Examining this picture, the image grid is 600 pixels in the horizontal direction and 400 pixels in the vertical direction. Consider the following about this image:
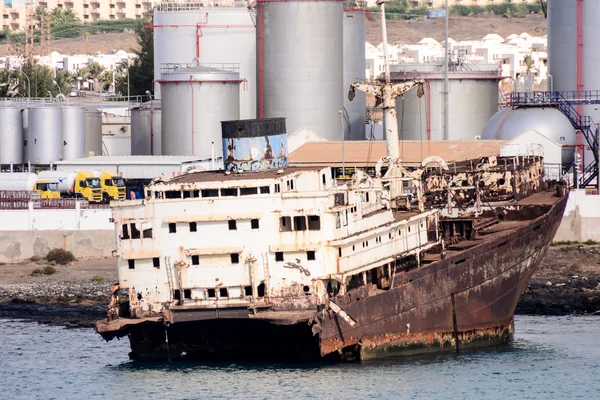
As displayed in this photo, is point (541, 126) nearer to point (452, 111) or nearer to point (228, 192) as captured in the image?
point (452, 111)

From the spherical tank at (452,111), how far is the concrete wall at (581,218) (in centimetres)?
2095

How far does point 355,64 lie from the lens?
346ft

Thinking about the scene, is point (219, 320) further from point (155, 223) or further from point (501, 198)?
point (501, 198)

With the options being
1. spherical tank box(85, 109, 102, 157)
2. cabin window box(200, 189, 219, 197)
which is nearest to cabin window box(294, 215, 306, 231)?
cabin window box(200, 189, 219, 197)

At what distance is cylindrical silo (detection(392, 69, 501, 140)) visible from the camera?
96000 mm

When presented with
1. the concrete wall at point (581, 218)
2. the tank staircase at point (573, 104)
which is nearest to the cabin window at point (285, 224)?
the concrete wall at point (581, 218)

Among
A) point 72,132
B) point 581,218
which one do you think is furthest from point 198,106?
point 581,218

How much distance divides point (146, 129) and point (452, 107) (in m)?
23.9

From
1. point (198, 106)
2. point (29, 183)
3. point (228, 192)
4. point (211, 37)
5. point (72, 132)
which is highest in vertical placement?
point (211, 37)

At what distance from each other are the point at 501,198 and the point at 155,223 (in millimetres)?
22650

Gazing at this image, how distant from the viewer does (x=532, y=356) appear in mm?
50062

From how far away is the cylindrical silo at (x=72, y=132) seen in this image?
10281 cm

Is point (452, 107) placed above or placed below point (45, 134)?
above

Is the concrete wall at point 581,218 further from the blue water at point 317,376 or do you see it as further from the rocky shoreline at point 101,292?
the blue water at point 317,376
